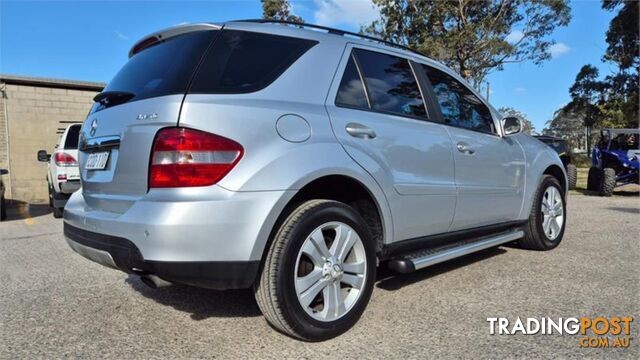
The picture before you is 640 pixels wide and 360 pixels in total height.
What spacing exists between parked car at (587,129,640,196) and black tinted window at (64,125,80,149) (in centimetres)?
1158

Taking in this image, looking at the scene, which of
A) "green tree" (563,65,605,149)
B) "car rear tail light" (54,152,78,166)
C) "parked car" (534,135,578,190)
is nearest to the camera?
"car rear tail light" (54,152,78,166)

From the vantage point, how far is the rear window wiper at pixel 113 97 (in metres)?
2.64

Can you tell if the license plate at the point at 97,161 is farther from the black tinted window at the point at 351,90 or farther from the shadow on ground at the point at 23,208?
the shadow on ground at the point at 23,208

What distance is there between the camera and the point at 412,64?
3.44 metres

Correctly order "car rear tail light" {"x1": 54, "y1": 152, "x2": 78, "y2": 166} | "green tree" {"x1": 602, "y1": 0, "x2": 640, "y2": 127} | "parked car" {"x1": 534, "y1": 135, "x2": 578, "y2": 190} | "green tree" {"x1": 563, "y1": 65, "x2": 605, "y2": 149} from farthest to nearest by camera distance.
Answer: "green tree" {"x1": 563, "y1": 65, "x2": 605, "y2": 149} → "green tree" {"x1": 602, "y1": 0, "x2": 640, "y2": 127} → "parked car" {"x1": 534, "y1": 135, "x2": 578, "y2": 190} → "car rear tail light" {"x1": 54, "y1": 152, "x2": 78, "y2": 166}

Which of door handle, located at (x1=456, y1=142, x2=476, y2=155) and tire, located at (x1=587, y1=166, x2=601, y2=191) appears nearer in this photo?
door handle, located at (x1=456, y1=142, x2=476, y2=155)

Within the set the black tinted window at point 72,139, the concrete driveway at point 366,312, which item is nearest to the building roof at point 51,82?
the black tinted window at point 72,139

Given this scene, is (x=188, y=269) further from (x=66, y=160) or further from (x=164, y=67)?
(x=66, y=160)

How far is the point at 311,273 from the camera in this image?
245 centimetres

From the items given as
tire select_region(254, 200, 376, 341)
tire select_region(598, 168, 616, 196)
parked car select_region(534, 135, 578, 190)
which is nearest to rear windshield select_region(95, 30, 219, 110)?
tire select_region(254, 200, 376, 341)

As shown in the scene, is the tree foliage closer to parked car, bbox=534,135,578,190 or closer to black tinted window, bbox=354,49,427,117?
parked car, bbox=534,135,578,190

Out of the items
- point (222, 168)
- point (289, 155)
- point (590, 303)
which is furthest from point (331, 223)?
point (590, 303)

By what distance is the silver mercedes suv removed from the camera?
2166 mm

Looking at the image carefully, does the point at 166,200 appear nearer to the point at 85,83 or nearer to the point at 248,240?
the point at 248,240
